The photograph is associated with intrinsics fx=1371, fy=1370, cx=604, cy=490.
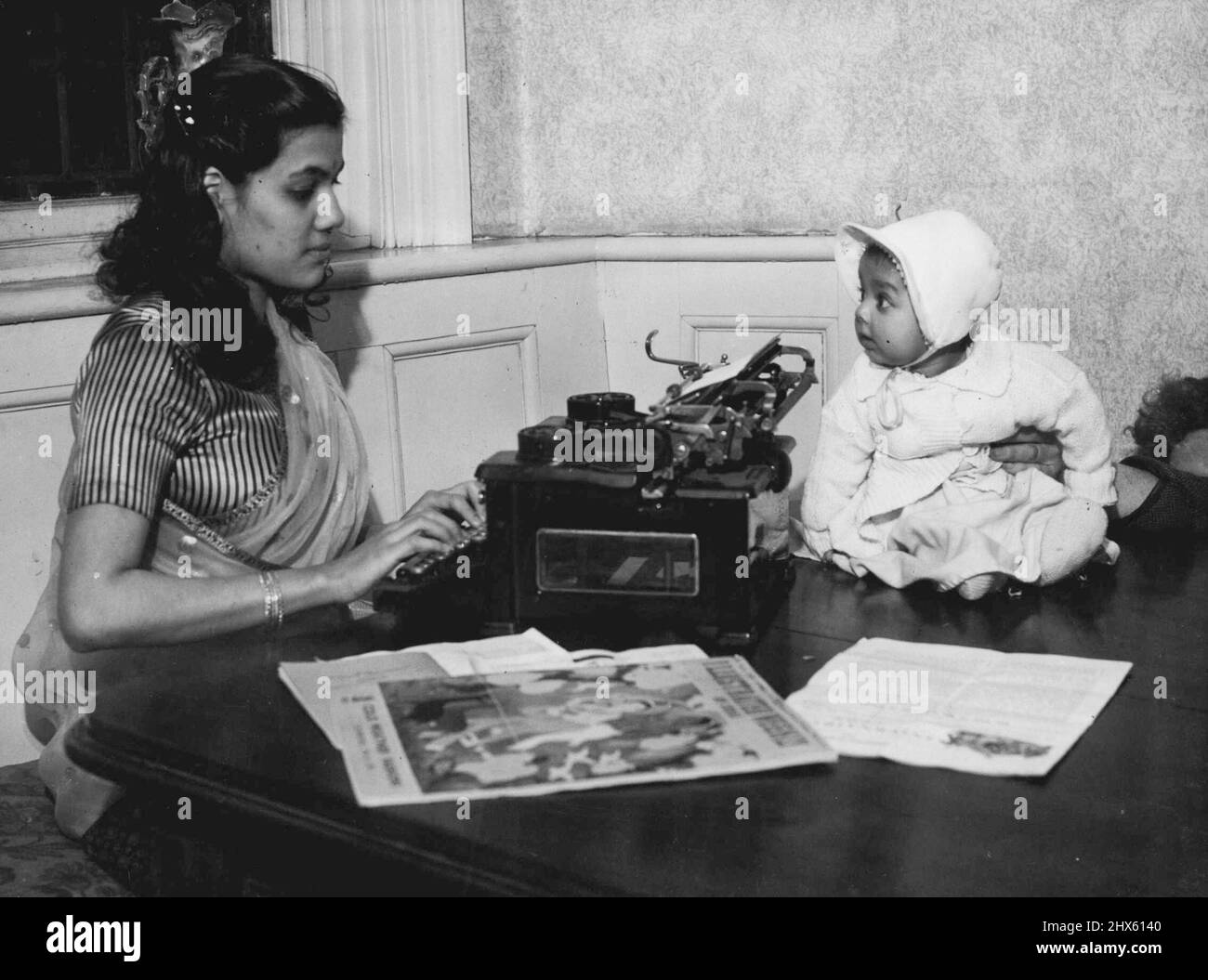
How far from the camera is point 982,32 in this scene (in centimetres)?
278

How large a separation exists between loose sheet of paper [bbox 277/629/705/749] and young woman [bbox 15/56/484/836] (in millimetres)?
210

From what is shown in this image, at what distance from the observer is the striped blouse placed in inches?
72.0

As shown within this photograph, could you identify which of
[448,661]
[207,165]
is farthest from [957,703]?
[207,165]

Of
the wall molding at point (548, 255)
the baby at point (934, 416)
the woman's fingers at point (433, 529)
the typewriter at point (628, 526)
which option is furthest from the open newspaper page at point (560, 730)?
the wall molding at point (548, 255)

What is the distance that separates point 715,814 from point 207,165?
4.36ft

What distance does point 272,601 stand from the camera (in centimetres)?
186

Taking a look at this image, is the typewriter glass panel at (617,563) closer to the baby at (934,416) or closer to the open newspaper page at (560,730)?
the open newspaper page at (560,730)

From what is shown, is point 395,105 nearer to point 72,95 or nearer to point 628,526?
point 72,95

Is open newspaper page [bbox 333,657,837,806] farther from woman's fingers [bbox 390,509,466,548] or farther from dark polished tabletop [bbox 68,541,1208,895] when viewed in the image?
woman's fingers [bbox 390,509,466,548]

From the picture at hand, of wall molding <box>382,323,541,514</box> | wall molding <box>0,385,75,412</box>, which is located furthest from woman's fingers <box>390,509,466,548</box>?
wall molding <box>382,323,541,514</box>

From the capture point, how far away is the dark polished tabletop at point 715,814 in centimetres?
111
